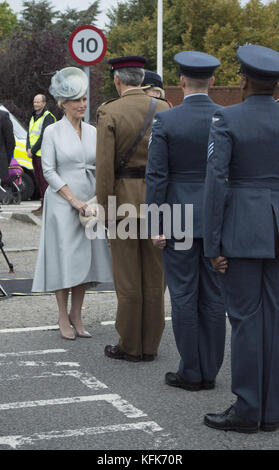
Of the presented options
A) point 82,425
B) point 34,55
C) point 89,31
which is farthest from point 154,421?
point 34,55

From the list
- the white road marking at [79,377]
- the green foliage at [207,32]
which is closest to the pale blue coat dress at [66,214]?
the white road marking at [79,377]

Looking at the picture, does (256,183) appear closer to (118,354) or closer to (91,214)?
(118,354)

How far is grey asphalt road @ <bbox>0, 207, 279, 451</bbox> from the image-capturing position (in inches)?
174

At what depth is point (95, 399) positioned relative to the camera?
5.18 meters

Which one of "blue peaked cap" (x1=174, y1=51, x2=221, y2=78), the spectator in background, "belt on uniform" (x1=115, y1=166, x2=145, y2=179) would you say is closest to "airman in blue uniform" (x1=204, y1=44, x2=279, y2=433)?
"blue peaked cap" (x1=174, y1=51, x2=221, y2=78)

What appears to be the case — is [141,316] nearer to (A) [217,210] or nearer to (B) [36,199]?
(A) [217,210]

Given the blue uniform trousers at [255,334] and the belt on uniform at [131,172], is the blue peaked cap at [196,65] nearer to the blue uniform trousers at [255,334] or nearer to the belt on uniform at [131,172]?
the belt on uniform at [131,172]

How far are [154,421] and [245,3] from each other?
55.2 metres

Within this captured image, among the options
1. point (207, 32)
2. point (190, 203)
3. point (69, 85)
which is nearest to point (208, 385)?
point (190, 203)

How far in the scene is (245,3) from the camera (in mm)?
57188

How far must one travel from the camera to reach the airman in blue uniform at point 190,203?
210 inches

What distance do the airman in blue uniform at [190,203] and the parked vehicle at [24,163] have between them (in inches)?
547

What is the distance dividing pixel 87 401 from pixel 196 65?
80.7 inches

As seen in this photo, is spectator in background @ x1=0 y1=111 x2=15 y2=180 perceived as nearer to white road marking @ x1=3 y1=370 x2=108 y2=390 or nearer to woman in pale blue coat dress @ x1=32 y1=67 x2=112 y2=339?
woman in pale blue coat dress @ x1=32 y1=67 x2=112 y2=339
